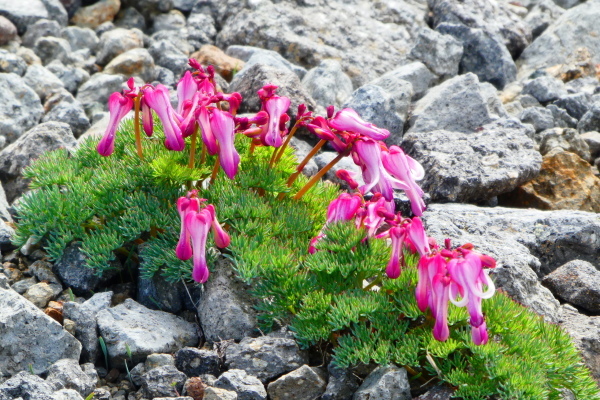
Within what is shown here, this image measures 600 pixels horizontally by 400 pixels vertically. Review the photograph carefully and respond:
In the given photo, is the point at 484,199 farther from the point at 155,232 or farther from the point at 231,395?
the point at 231,395

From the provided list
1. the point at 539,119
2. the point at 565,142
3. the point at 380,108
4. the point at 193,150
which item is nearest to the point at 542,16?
the point at 539,119

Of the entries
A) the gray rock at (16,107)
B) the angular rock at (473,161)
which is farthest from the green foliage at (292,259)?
the gray rock at (16,107)

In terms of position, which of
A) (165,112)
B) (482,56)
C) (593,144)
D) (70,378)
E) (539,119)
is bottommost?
(593,144)

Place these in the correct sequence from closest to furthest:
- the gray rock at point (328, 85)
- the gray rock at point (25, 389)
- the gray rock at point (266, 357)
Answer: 1. the gray rock at point (25, 389)
2. the gray rock at point (266, 357)
3. the gray rock at point (328, 85)

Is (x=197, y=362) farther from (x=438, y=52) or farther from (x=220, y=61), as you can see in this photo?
(x=438, y=52)

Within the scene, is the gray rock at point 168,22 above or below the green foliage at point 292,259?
below

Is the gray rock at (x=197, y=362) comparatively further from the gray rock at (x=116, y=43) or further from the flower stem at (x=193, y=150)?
the gray rock at (x=116, y=43)

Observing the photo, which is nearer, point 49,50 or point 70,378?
point 70,378

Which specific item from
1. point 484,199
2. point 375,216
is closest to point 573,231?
point 484,199
